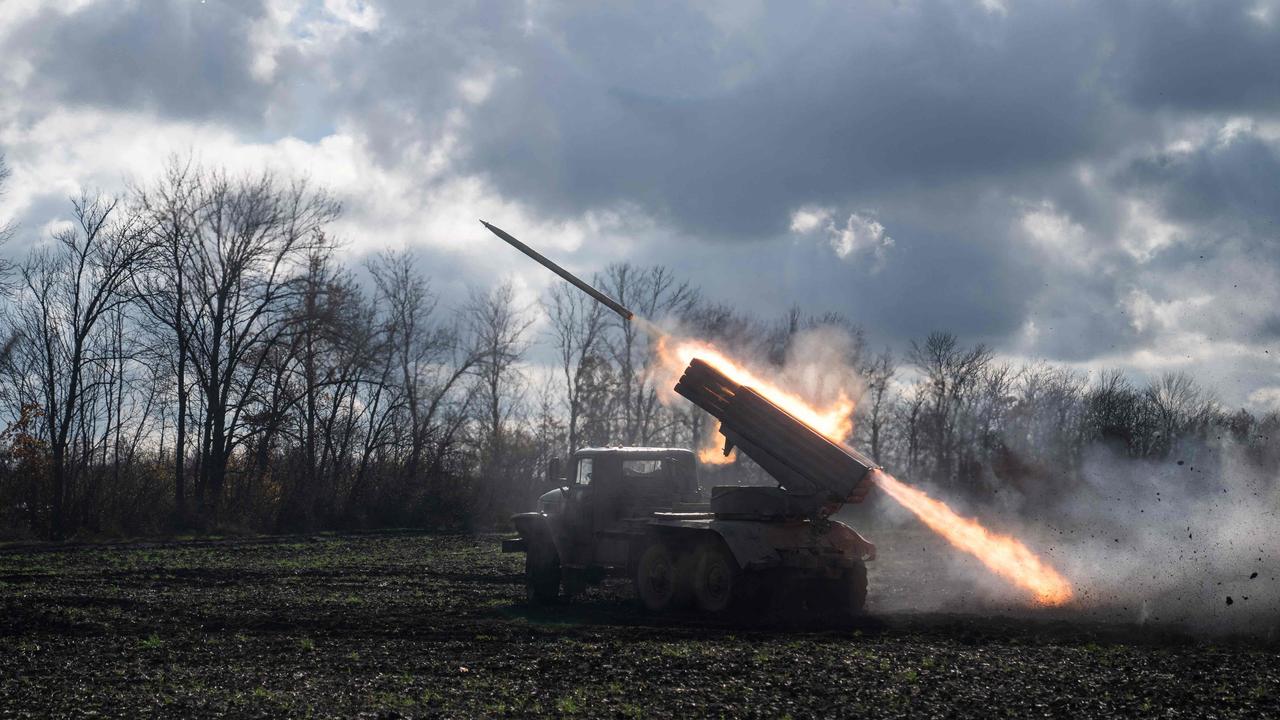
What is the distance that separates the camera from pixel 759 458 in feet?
64.2

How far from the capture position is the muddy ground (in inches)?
448

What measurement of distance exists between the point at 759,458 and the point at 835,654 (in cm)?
549

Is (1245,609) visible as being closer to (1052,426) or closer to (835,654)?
(835,654)

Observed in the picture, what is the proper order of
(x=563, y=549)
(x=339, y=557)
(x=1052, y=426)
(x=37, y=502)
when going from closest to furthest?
(x=563, y=549), (x=339, y=557), (x=37, y=502), (x=1052, y=426)

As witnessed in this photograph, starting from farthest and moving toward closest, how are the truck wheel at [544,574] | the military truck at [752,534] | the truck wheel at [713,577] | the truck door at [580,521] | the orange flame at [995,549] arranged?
the truck wheel at [544,574], the truck door at [580,521], the orange flame at [995,549], the truck wheel at [713,577], the military truck at [752,534]

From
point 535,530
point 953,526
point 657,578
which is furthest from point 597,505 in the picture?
point 953,526

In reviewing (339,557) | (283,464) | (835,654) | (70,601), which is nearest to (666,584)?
(835,654)

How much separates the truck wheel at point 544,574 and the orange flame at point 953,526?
13.8ft

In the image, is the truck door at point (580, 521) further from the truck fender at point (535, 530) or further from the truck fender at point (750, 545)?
the truck fender at point (750, 545)

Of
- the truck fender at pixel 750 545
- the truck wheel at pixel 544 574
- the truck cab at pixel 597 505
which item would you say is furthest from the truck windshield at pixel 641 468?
the truck fender at pixel 750 545

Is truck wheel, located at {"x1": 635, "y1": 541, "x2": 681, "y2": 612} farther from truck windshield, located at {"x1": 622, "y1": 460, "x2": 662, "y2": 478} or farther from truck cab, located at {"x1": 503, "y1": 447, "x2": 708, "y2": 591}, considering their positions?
truck windshield, located at {"x1": 622, "y1": 460, "x2": 662, "y2": 478}

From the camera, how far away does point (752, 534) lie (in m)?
18.3

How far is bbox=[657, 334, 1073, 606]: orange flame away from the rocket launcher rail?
46 cm

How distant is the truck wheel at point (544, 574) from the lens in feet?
71.9
